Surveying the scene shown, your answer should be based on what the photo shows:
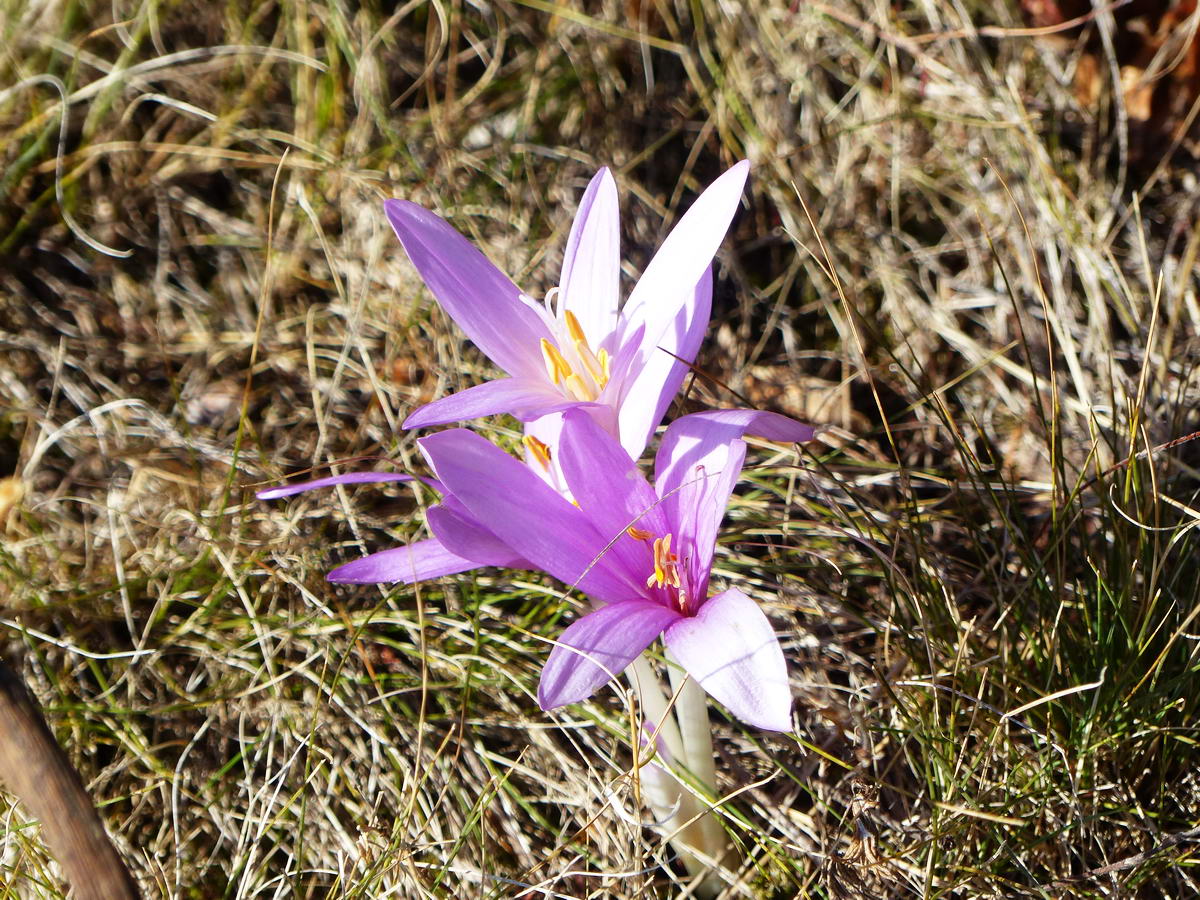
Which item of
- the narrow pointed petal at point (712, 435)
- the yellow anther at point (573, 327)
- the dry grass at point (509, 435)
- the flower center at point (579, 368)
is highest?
the yellow anther at point (573, 327)

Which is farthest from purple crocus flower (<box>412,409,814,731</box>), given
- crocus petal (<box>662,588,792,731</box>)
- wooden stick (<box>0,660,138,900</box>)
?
wooden stick (<box>0,660,138,900</box>)

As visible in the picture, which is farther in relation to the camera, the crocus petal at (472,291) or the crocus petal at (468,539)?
the crocus petal at (472,291)

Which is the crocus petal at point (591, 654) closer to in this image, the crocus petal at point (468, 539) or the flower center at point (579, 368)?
the crocus petal at point (468, 539)

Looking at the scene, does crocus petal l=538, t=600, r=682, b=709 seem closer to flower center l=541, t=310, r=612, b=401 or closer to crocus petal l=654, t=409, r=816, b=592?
crocus petal l=654, t=409, r=816, b=592

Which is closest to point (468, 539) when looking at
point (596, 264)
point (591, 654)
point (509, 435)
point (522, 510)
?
point (522, 510)

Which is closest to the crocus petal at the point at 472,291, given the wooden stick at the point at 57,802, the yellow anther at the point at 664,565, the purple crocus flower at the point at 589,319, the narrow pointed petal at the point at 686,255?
the purple crocus flower at the point at 589,319

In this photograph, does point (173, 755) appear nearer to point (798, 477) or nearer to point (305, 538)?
point (305, 538)

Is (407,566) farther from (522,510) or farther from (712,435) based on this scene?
(712,435)
